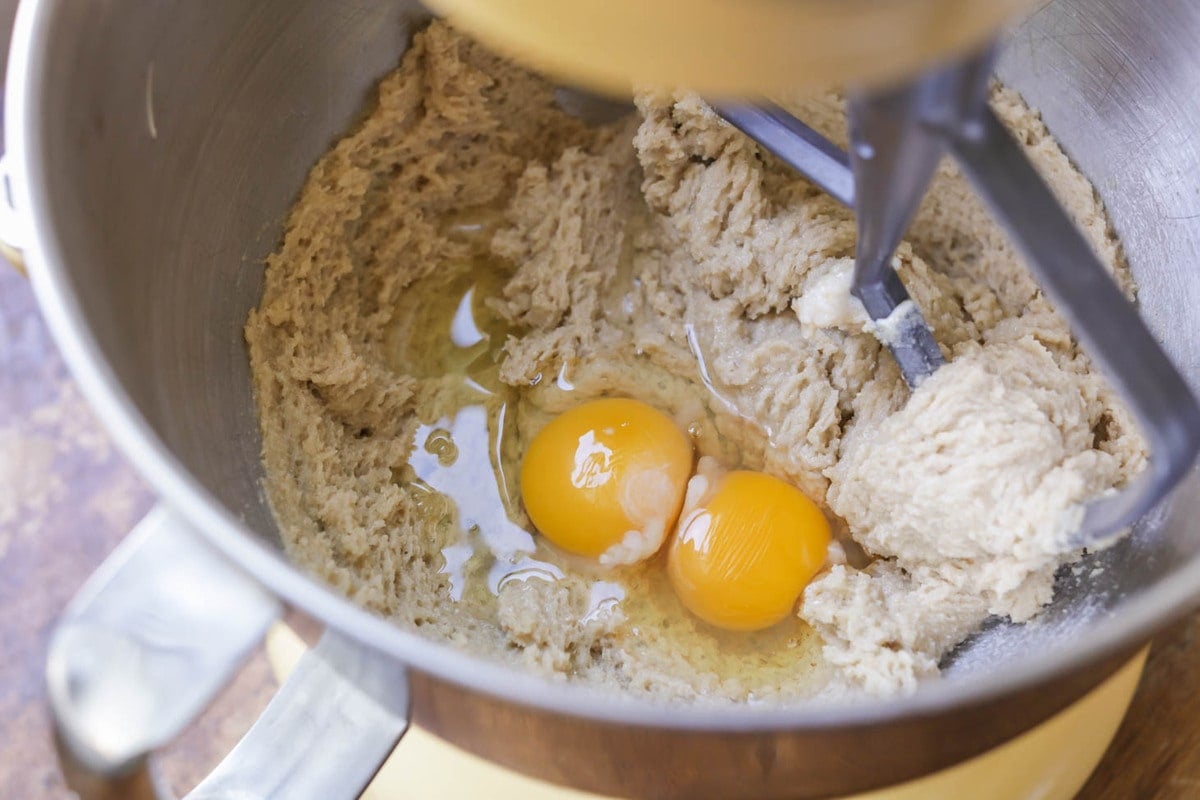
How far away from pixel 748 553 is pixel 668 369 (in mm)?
271

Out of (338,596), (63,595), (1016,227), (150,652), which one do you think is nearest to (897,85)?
(1016,227)

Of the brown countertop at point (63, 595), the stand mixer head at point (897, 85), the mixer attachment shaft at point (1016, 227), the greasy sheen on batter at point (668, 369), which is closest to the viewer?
the stand mixer head at point (897, 85)

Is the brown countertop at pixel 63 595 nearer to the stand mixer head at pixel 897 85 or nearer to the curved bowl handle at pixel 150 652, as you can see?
the stand mixer head at pixel 897 85

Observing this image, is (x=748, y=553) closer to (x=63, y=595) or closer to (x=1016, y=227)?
(x=1016, y=227)

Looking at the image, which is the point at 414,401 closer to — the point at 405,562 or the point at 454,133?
the point at 405,562

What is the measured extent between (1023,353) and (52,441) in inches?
50.5

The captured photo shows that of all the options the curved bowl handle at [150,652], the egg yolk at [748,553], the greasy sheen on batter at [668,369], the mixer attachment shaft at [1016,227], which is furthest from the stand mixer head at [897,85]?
the curved bowl handle at [150,652]

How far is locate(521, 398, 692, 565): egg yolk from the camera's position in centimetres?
115

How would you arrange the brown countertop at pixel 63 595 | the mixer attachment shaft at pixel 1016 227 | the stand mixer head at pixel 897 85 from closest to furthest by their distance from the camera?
the stand mixer head at pixel 897 85 < the mixer attachment shaft at pixel 1016 227 < the brown countertop at pixel 63 595

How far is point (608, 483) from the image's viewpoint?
1148mm

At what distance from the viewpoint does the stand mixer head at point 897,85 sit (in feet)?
1.62

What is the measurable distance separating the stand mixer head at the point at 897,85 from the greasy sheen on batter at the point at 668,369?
141 millimetres

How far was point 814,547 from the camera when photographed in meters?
1.13

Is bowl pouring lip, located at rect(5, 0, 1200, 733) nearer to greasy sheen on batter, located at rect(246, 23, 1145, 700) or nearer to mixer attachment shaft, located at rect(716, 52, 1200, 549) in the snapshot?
mixer attachment shaft, located at rect(716, 52, 1200, 549)
